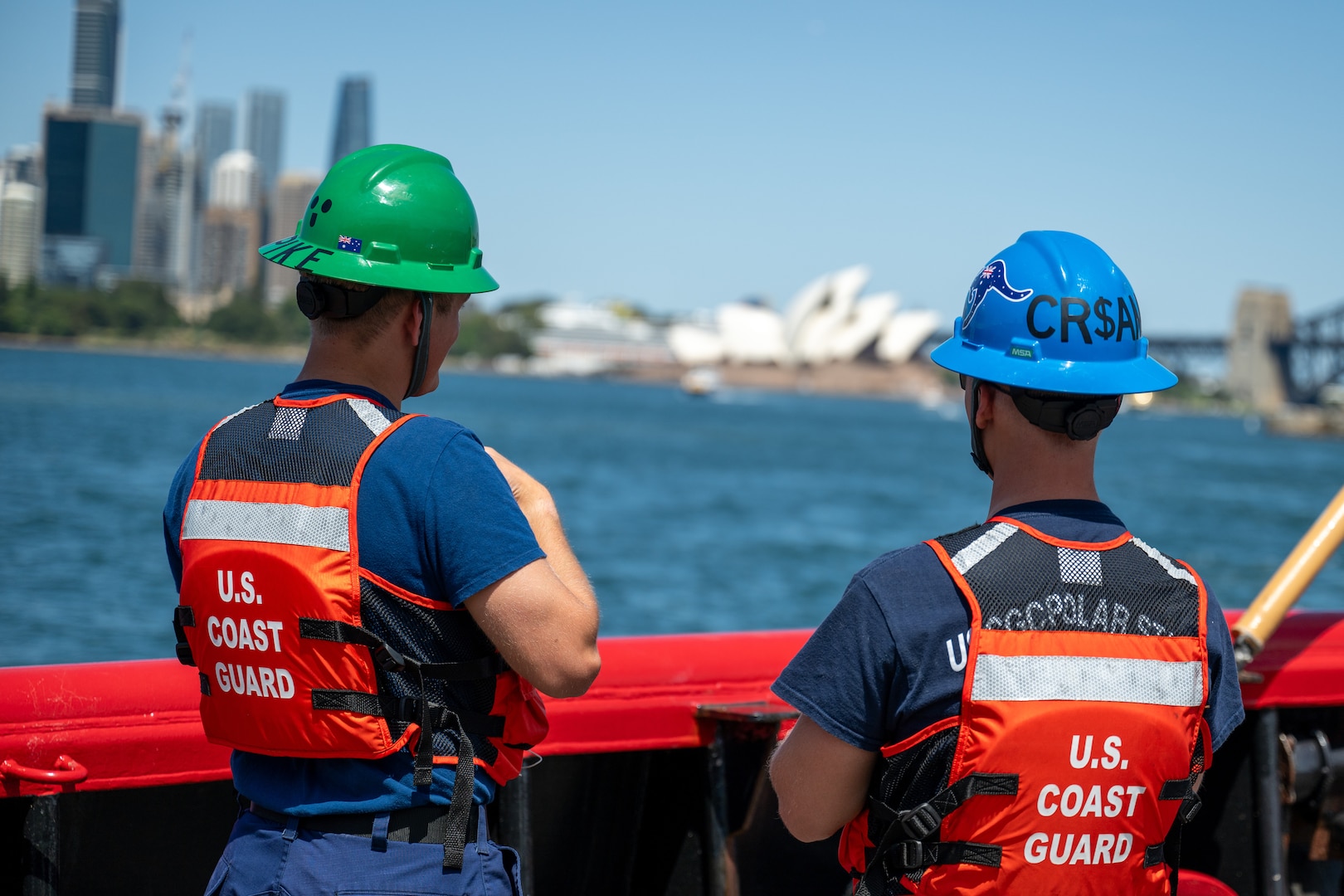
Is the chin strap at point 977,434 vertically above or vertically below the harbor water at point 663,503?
above

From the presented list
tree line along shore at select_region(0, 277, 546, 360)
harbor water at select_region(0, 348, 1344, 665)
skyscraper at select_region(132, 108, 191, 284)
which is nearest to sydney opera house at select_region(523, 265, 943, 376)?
harbor water at select_region(0, 348, 1344, 665)

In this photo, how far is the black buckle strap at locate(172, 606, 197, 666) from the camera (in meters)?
1.47

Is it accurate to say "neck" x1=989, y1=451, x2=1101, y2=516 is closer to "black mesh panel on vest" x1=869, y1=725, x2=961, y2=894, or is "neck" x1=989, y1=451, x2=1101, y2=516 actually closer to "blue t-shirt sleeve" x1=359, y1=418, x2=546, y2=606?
"black mesh panel on vest" x1=869, y1=725, x2=961, y2=894

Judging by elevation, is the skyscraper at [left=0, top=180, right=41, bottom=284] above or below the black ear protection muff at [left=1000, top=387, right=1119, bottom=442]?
below

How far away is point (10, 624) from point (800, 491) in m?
24.6

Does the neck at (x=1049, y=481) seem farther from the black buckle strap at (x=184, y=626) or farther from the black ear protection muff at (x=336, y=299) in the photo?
the black buckle strap at (x=184, y=626)

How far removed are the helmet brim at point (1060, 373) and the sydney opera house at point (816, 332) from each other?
91.7m

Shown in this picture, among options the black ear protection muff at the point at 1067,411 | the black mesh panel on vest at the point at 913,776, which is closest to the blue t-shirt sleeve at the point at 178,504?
the black mesh panel on vest at the point at 913,776

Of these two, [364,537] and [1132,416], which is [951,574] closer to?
[364,537]

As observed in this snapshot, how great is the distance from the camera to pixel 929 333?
347 ft

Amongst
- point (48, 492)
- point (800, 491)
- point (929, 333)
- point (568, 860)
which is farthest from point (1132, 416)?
point (568, 860)

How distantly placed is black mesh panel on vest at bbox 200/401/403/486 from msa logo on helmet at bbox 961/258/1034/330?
649 mm

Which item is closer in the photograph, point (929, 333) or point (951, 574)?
point (951, 574)

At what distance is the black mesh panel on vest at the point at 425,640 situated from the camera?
4.52ft
